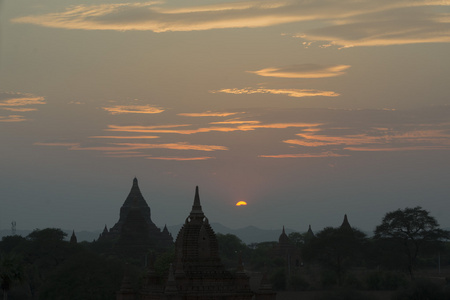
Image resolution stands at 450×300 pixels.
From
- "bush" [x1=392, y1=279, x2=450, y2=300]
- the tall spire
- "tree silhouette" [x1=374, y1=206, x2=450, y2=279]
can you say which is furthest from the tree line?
the tall spire

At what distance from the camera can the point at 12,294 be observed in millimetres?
119312

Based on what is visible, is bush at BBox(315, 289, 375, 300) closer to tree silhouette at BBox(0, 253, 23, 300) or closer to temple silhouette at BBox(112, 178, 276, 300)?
tree silhouette at BBox(0, 253, 23, 300)

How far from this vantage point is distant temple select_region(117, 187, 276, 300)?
62.5 m

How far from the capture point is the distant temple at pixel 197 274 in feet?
205

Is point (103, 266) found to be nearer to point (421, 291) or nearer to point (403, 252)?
point (421, 291)

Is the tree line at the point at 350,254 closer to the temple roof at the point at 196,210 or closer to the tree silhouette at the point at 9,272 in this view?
the tree silhouette at the point at 9,272

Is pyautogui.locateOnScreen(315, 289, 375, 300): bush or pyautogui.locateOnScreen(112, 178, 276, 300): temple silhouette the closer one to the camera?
pyautogui.locateOnScreen(112, 178, 276, 300): temple silhouette

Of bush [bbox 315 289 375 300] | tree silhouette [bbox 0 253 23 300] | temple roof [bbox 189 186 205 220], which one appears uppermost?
temple roof [bbox 189 186 205 220]

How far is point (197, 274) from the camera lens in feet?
208

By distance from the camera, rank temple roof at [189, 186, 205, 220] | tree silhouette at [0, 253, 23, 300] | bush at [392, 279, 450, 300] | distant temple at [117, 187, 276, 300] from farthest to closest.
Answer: bush at [392, 279, 450, 300]
tree silhouette at [0, 253, 23, 300]
temple roof at [189, 186, 205, 220]
distant temple at [117, 187, 276, 300]

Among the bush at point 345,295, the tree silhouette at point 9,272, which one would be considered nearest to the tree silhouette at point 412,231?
the bush at point 345,295

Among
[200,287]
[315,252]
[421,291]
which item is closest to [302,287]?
[315,252]

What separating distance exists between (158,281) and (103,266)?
1370 inches

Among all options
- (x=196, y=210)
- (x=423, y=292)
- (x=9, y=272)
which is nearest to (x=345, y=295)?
(x=423, y=292)
